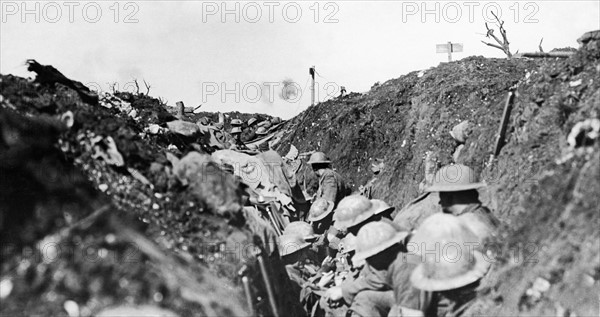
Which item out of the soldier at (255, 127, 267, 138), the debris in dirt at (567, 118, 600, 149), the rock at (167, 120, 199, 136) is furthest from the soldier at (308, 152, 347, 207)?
the soldier at (255, 127, 267, 138)

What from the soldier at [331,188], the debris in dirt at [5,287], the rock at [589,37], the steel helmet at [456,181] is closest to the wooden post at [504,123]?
the rock at [589,37]

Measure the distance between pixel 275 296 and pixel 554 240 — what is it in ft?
8.79

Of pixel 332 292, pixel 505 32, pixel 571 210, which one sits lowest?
pixel 332 292

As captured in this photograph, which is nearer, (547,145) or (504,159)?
(547,145)

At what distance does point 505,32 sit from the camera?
61.5 ft

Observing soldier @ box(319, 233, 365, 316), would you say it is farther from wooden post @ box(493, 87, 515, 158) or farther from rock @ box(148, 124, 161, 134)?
rock @ box(148, 124, 161, 134)

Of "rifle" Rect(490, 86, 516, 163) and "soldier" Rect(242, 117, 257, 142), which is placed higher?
"rifle" Rect(490, 86, 516, 163)

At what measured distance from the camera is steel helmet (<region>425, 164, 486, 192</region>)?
19.5 ft

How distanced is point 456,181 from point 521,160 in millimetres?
1822

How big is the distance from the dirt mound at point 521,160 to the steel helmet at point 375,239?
0.94 m

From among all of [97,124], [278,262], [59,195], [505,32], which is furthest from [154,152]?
[505,32]

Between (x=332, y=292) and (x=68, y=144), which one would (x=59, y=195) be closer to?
(x=68, y=144)

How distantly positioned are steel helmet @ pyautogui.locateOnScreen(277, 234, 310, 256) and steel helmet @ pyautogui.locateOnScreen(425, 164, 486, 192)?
214 cm

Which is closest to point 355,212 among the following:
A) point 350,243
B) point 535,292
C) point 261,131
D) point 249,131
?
point 350,243
